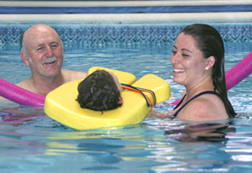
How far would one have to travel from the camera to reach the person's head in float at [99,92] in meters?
2.38

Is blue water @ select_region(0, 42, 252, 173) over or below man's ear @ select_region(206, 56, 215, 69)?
below

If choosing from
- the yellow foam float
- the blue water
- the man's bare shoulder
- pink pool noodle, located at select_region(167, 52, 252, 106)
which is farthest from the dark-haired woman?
the man's bare shoulder

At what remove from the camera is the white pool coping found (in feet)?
28.8

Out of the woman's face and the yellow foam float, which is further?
the woman's face

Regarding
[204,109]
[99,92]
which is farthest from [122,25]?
[99,92]

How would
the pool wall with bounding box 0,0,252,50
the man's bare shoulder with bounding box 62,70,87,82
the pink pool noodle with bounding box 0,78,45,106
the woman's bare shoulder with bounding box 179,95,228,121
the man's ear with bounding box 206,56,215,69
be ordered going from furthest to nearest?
the pool wall with bounding box 0,0,252,50 < the man's bare shoulder with bounding box 62,70,87,82 < the pink pool noodle with bounding box 0,78,45,106 < the man's ear with bounding box 206,56,215,69 < the woman's bare shoulder with bounding box 179,95,228,121

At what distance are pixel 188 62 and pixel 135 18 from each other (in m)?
6.41

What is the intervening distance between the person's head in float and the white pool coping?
6588mm

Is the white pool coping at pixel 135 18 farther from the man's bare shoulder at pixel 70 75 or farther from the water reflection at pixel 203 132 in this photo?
the water reflection at pixel 203 132

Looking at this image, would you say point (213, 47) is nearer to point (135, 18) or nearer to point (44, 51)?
point (44, 51)

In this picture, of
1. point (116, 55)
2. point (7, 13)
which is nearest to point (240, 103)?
point (116, 55)

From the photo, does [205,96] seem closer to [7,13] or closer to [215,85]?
[215,85]

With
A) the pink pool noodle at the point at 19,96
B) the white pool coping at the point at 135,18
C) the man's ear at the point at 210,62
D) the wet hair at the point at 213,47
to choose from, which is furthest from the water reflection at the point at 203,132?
the white pool coping at the point at 135,18

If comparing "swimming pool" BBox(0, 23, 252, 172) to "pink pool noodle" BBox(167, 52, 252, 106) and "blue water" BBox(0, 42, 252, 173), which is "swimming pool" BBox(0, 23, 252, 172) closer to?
"blue water" BBox(0, 42, 252, 173)
